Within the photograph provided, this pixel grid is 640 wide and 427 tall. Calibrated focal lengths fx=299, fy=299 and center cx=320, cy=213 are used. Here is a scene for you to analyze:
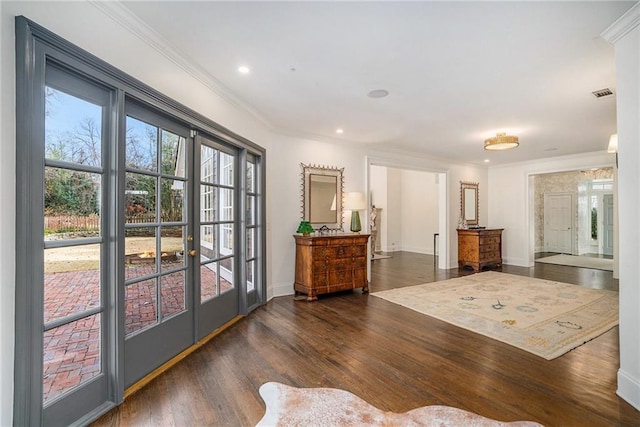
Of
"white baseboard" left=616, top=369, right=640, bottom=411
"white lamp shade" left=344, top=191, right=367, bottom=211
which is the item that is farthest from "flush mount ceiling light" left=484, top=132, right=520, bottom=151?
"white baseboard" left=616, top=369, right=640, bottom=411

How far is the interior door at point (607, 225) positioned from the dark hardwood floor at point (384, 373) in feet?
26.1

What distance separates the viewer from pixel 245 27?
214 centimetres

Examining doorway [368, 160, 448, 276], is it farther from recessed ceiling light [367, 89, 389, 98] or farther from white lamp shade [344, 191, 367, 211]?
recessed ceiling light [367, 89, 389, 98]

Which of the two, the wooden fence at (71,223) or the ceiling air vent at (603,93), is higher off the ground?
the ceiling air vent at (603,93)

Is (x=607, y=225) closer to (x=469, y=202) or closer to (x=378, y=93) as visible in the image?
(x=469, y=202)

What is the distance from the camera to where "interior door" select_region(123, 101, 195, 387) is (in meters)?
2.20

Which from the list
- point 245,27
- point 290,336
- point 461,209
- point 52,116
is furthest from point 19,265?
point 461,209

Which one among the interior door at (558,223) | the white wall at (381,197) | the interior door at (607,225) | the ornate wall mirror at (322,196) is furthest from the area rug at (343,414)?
the interior door at (607,225)

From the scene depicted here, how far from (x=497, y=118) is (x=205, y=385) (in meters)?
4.63

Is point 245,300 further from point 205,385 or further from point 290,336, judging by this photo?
point 205,385

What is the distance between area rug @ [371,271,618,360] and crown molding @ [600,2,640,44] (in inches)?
102

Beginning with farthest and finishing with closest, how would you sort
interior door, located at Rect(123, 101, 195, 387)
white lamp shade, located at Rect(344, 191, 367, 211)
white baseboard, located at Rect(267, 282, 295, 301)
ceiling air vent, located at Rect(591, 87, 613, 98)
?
white lamp shade, located at Rect(344, 191, 367, 211), white baseboard, located at Rect(267, 282, 295, 301), ceiling air vent, located at Rect(591, 87, 613, 98), interior door, located at Rect(123, 101, 195, 387)

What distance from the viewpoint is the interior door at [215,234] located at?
2.92 m

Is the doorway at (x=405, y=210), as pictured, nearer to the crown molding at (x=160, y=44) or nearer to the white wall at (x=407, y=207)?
the white wall at (x=407, y=207)
